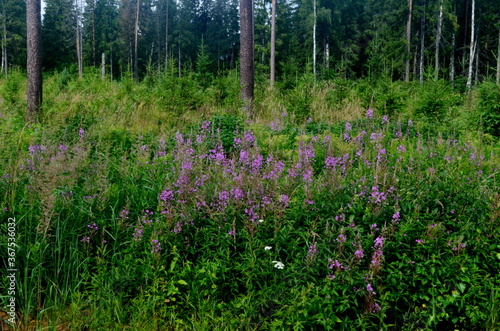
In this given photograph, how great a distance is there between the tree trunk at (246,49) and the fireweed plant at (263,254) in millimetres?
6899

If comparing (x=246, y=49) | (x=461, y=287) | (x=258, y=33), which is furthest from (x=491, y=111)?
(x=258, y=33)

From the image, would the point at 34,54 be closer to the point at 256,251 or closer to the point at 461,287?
the point at 256,251

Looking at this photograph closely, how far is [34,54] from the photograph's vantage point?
30.0ft

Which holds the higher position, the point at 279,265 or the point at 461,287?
the point at 279,265

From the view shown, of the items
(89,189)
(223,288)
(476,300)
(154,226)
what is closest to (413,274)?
(476,300)

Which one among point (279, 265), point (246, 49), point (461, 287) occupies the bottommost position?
point (461, 287)

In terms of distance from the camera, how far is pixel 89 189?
345 centimetres

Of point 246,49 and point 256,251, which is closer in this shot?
point 256,251

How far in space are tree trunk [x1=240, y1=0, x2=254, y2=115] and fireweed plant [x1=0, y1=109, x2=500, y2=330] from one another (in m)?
6.90

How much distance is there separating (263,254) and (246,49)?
8.34 m

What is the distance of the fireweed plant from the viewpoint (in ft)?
8.57

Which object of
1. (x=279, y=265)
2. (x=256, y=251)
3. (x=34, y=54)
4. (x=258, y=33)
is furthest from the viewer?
(x=258, y=33)

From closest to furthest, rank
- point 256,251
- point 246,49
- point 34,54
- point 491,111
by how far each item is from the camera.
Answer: point 256,251
point 491,111
point 34,54
point 246,49

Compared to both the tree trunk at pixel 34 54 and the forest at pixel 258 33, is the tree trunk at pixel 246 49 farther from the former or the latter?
the forest at pixel 258 33
